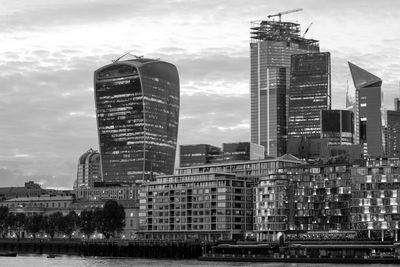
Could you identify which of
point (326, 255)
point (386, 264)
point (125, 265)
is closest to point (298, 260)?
point (326, 255)

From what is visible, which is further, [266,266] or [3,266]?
[3,266]

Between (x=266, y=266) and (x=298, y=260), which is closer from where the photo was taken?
(x=266, y=266)

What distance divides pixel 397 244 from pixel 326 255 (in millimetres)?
16142

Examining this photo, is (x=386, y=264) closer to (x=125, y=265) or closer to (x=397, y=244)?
(x=397, y=244)

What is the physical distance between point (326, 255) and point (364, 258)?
1024 cm

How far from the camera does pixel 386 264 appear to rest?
186 metres

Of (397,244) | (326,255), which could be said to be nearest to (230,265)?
(326,255)

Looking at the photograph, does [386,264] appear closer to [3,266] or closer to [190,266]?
[190,266]

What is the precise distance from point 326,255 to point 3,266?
72.8m

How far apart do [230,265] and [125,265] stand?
78.0 feet

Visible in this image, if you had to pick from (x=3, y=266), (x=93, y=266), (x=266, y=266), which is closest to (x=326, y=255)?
(x=266, y=266)

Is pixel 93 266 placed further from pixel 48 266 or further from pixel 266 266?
pixel 266 266

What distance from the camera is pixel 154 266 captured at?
190 m

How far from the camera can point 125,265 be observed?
197 meters
